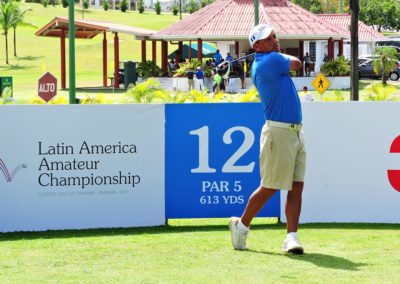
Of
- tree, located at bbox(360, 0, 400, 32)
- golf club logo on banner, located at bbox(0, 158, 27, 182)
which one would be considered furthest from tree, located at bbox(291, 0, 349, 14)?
golf club logo on banner, located at bbox(0, 158, 27, 182)

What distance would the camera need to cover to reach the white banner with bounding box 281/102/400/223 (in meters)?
7.98

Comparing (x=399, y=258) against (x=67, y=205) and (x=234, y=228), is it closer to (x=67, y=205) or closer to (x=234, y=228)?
(x=234, y=228)

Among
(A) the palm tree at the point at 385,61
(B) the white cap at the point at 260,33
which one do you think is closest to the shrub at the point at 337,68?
(A) the palm tree at the point at 385,61

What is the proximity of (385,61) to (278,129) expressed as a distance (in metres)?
41.4

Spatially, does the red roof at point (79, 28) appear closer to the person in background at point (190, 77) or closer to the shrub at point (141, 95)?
the person in background at point (190, 77)

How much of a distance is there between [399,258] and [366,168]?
2205mm

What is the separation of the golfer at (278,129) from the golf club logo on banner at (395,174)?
6.03 feet

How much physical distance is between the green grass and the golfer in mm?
376

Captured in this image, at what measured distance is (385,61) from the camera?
46156mm

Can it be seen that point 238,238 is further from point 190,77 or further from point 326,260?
point 190,77

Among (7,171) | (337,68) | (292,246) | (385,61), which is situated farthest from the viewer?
(385,61)

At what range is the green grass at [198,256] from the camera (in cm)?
544

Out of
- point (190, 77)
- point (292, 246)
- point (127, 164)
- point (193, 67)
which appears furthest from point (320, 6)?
point (292, 246)

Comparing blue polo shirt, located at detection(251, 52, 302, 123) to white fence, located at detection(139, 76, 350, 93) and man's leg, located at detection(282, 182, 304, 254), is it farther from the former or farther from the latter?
white fence, located at detection(139, 76, 350, 93)
